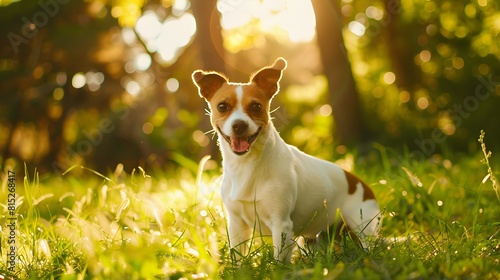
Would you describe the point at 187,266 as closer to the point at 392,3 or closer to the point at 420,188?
the point at 420,188

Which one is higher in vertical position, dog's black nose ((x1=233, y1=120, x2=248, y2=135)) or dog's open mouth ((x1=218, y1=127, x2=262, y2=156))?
dog's black nose ((x1=233, y1=120, x2=248, y2=135))

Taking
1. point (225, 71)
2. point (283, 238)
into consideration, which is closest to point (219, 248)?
point (283, 238)

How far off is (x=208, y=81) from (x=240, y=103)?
0.38 metres

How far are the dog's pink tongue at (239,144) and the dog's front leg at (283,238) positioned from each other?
491 millimetres

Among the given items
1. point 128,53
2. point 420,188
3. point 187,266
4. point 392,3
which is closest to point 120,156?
point 128,53

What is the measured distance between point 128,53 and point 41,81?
2659 millimetres

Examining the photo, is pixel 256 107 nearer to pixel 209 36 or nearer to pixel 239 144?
pixel 239 144

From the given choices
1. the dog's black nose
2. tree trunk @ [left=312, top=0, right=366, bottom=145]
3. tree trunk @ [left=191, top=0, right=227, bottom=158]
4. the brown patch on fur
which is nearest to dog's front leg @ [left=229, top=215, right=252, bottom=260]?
the dog's black nose

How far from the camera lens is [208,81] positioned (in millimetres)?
4121

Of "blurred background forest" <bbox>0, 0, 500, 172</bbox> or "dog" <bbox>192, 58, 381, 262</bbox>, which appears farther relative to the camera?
"blurred background forest" <bbox>0, 0, 500, 172</bbox>

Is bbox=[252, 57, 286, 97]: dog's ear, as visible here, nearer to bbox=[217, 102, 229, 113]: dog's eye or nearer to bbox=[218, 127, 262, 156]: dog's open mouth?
bbox=[217, 102, 229, 113]: dog's eye

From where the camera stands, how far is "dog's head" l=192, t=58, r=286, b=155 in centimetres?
369

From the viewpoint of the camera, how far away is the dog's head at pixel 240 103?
3.69 m

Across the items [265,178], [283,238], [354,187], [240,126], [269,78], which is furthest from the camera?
[354,187]
